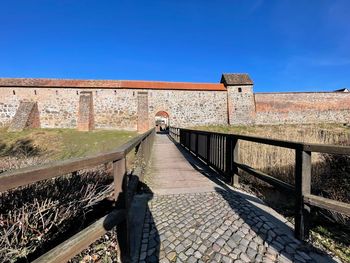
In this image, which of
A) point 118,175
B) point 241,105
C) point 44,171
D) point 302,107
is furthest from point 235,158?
point 302,107

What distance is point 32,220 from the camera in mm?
1863

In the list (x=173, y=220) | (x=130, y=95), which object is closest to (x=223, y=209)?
(x=173, y=220)

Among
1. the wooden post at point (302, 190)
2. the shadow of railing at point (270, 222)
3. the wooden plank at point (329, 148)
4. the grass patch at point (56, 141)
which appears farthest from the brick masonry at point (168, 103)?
the wooden plank at point (329, 148)

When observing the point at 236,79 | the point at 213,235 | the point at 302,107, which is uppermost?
the point at 236,79

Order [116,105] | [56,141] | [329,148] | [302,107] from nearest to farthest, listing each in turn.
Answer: [329,148]
[56,141]
[116,105]
[302,107]

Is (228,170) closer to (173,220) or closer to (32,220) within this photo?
(173,220)

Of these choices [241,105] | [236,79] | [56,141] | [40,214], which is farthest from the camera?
[236,79]

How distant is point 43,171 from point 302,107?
34.3 metres

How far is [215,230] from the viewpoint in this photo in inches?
102

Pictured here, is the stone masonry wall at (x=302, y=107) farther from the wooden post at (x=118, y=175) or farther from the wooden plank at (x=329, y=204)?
the wooden post at (x=118, y=175)

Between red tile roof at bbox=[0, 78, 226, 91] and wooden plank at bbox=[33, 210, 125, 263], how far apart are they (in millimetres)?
26896

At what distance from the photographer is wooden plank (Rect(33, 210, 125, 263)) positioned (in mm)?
1367

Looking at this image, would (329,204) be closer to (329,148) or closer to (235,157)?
(329,148)

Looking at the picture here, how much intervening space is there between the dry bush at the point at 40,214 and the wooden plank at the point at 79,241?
1.26 ft
